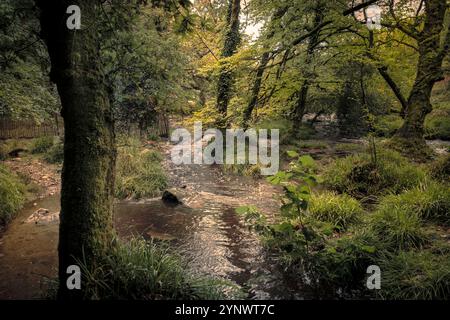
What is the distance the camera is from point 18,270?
16.6ft

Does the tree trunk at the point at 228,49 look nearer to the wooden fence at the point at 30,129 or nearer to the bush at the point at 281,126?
the bush at the point at 281,126

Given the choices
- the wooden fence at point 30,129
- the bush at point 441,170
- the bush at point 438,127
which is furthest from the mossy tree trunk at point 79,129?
the bush at point 438,127

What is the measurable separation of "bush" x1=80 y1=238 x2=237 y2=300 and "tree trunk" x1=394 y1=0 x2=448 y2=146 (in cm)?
873

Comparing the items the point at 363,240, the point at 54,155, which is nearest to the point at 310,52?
the point at 363,240

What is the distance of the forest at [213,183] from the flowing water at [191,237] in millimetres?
42

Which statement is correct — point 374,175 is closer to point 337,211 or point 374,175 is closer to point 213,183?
point 337,211

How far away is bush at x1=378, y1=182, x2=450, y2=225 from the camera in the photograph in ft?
17.2

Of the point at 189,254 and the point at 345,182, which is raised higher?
the point at 345,182

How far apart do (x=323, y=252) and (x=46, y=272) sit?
14.9ft

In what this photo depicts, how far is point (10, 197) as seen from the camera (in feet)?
25.7

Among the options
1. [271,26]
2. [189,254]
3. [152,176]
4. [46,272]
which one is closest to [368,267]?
[189,254]
